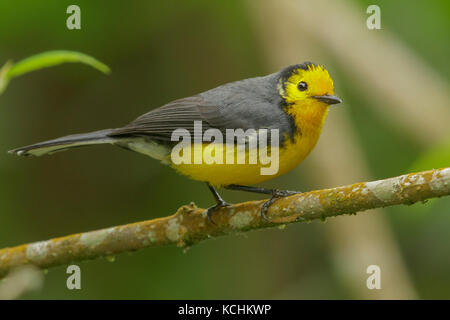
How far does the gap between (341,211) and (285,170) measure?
1.06m

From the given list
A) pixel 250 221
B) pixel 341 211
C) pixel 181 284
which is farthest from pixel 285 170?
pixel 181 284

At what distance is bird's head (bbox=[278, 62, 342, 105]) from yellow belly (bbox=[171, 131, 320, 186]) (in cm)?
26

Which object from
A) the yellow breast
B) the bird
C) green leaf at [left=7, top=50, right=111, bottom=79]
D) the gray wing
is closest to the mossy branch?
the bird

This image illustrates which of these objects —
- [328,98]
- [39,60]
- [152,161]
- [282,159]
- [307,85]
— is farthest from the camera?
[152,161]

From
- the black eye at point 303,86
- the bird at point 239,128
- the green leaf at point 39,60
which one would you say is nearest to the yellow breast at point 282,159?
the bird at point 239,128

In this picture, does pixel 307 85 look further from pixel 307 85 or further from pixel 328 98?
pixel 328 98

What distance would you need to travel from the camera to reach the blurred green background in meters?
6.64

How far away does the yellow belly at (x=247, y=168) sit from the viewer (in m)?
3.99

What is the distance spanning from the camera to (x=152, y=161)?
302 inches

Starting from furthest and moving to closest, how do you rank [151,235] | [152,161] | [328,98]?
[152,161]
[328,98]
[151,235]

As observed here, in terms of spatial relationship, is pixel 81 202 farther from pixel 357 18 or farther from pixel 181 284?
pixel 357 18

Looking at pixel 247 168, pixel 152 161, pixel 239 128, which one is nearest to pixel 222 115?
pixel 239 128

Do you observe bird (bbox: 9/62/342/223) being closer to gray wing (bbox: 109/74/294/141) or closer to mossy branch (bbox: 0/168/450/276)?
gray wing (bbox: 109/74/294/141)

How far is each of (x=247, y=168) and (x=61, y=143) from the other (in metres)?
1.22
